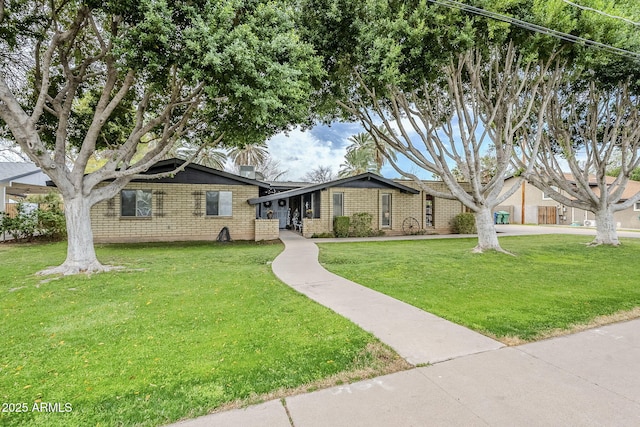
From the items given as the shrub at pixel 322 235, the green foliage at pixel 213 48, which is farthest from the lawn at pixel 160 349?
the shrub at pixel 322 235

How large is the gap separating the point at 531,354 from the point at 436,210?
613 inches

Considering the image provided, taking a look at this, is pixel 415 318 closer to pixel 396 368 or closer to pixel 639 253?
pixel 396 368

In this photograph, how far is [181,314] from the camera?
430cm

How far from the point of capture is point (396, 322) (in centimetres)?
394

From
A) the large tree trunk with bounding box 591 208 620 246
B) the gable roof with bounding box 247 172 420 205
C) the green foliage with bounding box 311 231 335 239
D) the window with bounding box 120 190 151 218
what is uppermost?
the gable roof with bounding box 247 172 420 205

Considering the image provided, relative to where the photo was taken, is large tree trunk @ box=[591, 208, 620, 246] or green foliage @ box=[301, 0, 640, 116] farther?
large tree trunk @ box=[591, 208, 620, 246]

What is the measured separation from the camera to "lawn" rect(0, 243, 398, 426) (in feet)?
7.59

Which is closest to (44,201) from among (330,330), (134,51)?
(134,51)

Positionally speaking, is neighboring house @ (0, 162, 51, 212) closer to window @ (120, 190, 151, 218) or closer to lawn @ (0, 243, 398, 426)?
window @ (120, 190, 151, 218)

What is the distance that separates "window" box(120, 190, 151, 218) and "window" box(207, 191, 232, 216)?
8.38 feet

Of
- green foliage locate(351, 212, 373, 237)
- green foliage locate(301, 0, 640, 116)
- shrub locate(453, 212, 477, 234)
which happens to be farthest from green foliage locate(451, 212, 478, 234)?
green foliage locate(301, 0, 640, 116)

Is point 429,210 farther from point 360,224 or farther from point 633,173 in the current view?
point 633,173

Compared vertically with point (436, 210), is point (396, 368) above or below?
below

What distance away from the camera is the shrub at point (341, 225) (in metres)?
15.3
